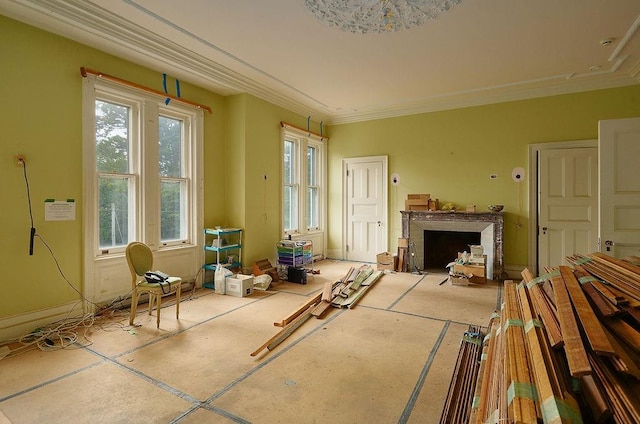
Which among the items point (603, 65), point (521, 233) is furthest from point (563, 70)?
point (521, 233)

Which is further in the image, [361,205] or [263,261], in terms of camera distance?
[361,205]

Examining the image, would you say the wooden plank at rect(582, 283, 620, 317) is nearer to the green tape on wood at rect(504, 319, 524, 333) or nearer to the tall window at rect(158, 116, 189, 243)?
the green tape on wood at rect(504, 319, 524, 333)

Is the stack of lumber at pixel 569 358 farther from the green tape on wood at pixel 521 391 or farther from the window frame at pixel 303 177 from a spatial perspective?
the window frame at pixel 303 177

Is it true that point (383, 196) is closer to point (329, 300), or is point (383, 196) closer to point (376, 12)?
point (329, 300)

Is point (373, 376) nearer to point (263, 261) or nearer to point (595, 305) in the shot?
point (595, 305)

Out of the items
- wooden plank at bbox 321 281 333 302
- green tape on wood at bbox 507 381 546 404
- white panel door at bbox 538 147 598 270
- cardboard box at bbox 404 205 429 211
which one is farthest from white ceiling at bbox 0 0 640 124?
green tape on wood at bbox 507 381 546 404

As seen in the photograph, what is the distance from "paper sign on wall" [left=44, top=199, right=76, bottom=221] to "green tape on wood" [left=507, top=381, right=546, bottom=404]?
4176 mm

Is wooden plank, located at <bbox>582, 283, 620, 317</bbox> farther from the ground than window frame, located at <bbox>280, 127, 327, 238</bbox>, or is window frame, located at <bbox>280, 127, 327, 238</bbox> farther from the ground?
window frame, located at <bbox>280, 127, 327, 238</bbox>

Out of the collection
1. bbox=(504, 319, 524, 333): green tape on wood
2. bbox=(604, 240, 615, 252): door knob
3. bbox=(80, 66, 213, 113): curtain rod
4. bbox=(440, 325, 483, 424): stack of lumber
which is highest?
bbox=(80, 66, 213, 113): curtain rod

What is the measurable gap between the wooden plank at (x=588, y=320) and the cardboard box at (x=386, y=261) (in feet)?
12.4

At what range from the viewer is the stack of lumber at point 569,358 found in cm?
122

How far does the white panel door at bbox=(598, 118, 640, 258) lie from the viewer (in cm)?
345

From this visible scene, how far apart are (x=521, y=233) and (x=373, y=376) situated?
4.50m

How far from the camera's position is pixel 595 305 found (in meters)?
1.98
